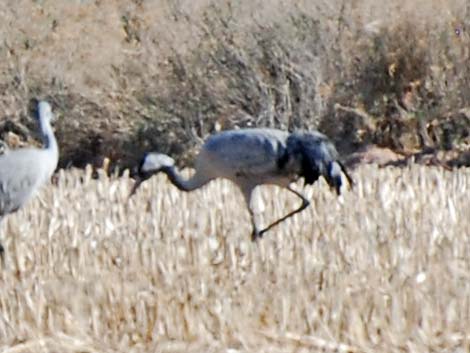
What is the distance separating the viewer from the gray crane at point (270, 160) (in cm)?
987

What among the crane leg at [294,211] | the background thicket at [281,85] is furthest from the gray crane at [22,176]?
the background thicket at [281,85]

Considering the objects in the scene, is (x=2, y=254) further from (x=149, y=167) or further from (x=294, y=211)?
(x=149, y=167)

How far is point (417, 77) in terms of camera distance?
1480 cm

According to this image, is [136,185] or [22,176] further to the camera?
[136,185]

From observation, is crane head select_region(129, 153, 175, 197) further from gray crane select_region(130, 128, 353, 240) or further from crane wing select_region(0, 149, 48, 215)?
crane wing select_region(0, 149, 48, 215)

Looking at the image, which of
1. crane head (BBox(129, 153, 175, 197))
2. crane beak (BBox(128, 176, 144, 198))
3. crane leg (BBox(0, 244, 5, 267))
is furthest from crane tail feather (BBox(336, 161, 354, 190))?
crane leg (BBox(0, 244, 5, 267))

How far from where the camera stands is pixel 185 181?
10695mm

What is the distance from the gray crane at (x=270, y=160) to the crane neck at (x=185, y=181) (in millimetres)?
136

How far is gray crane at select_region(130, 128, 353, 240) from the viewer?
9867mm

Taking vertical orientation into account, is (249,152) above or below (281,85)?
below

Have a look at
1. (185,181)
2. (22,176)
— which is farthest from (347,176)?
(22,176)

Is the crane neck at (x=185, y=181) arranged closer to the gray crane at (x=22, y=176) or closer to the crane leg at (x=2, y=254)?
the gray crane at (x=22, y=176)

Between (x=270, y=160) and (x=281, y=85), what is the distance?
188 inches

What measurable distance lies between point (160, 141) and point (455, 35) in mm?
2819
